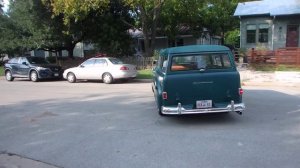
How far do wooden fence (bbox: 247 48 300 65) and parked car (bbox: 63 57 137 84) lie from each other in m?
9.08

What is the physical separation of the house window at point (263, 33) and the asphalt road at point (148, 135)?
2047cm

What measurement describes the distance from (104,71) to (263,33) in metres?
16.9

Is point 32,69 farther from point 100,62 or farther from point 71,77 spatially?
point 100,62

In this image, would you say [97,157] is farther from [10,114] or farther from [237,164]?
[10,114]

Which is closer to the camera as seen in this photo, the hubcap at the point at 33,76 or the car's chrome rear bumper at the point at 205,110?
the car's chrome rear bumper at the point at 205,110

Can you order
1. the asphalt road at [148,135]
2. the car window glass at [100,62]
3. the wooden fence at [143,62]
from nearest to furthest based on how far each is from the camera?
1. the asphalt road at [148,135]
2. the car window glass at [100,62]
3. the wooden fence at [143,62]

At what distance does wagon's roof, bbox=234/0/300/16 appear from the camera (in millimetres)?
29891

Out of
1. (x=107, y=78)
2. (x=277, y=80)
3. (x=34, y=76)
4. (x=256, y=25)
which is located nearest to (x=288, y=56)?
(x=277, y=80)

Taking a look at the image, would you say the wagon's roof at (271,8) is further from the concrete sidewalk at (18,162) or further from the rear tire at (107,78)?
the concrete sidewalk at (18,162)

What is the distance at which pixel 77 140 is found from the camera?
8.10 meters

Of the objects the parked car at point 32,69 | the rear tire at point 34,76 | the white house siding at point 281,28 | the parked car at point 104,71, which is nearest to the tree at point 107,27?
the parked car at point 32,69

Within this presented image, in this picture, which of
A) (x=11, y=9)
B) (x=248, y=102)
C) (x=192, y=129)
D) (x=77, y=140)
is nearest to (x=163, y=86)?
(x=192, y=129)

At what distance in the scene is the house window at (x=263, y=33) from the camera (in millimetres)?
32031

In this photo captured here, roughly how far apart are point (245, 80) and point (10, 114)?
11696 millimetres
